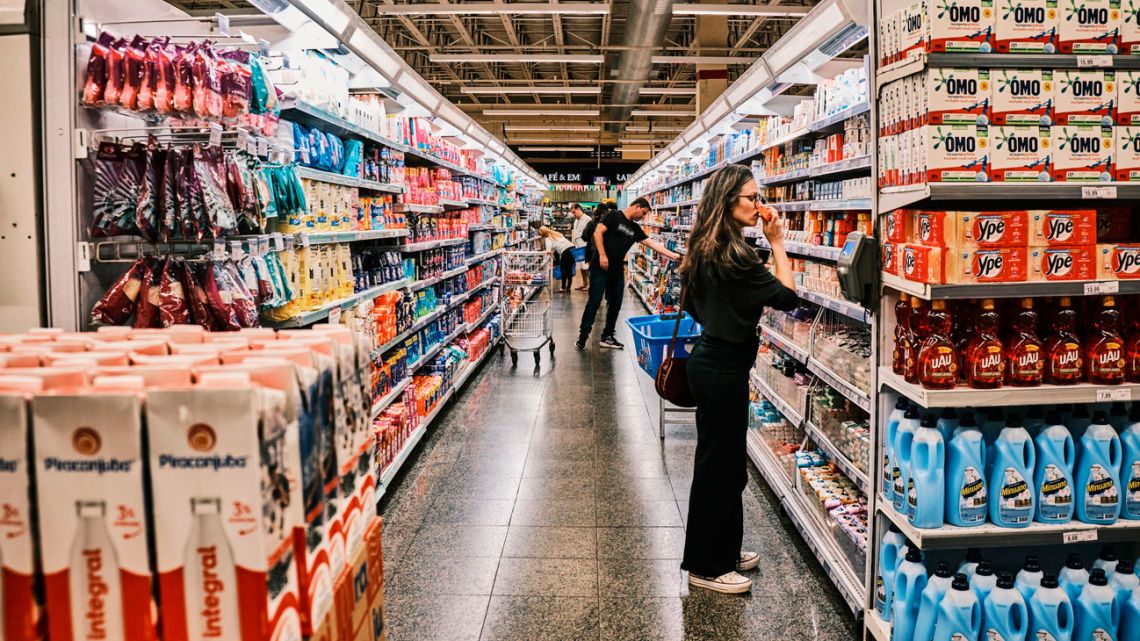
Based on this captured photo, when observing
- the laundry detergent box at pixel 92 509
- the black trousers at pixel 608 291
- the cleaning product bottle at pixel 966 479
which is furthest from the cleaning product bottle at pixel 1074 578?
the black trousers at pixel 608 291

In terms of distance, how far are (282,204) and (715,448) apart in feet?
6.55

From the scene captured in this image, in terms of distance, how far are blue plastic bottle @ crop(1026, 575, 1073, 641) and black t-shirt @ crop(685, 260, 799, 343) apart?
1.24 metres

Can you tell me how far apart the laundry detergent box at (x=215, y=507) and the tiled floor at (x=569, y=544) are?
207 cm

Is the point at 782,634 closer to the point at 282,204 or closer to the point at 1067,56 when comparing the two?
the point at 1067,56

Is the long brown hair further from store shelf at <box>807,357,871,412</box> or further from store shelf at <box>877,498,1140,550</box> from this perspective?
store shelf at <box>877,498,1140,550</box>

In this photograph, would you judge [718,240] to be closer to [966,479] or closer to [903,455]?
[903,455]

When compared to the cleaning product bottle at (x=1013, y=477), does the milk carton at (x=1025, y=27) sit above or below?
above

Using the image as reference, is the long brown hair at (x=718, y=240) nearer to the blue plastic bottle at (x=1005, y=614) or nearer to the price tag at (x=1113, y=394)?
the price tag at (x=1113, y=394)

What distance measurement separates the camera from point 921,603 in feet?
8.41

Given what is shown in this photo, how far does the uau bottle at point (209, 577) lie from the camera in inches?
45.3

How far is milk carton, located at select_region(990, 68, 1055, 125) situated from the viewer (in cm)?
251

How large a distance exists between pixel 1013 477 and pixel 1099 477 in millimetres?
275

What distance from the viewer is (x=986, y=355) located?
2508 mm

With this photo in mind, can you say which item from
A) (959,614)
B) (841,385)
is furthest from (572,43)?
(959,614)
